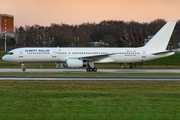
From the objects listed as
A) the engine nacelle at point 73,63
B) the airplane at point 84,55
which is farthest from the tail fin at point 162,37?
the engine nacelle at point 73,63

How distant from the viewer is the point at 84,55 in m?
39.7

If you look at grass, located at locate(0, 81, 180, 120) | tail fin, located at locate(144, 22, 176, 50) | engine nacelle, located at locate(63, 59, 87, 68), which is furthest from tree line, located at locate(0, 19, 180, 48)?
grass, located at locate(0, 81, 180, 120)

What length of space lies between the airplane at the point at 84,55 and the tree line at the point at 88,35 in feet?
90.1

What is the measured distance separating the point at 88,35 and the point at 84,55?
348ft

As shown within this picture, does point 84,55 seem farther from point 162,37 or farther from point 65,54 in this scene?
point 162,37

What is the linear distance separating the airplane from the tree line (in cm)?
2747

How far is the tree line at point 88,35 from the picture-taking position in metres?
90.1

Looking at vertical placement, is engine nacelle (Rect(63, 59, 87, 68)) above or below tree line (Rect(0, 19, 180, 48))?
below

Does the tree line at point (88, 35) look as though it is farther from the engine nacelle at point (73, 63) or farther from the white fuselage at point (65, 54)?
the engine nacelle at point (73, 63)

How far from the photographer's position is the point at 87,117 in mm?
11281

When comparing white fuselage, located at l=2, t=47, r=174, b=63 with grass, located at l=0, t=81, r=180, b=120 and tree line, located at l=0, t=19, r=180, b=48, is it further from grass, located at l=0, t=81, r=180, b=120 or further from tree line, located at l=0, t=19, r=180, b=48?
tree line, located at l=0, t=19, r=180, b=48

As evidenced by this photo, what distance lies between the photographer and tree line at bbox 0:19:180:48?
9012 centimetres

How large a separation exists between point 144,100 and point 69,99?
14.4 ft

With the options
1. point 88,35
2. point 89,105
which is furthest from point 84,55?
point 88,35
